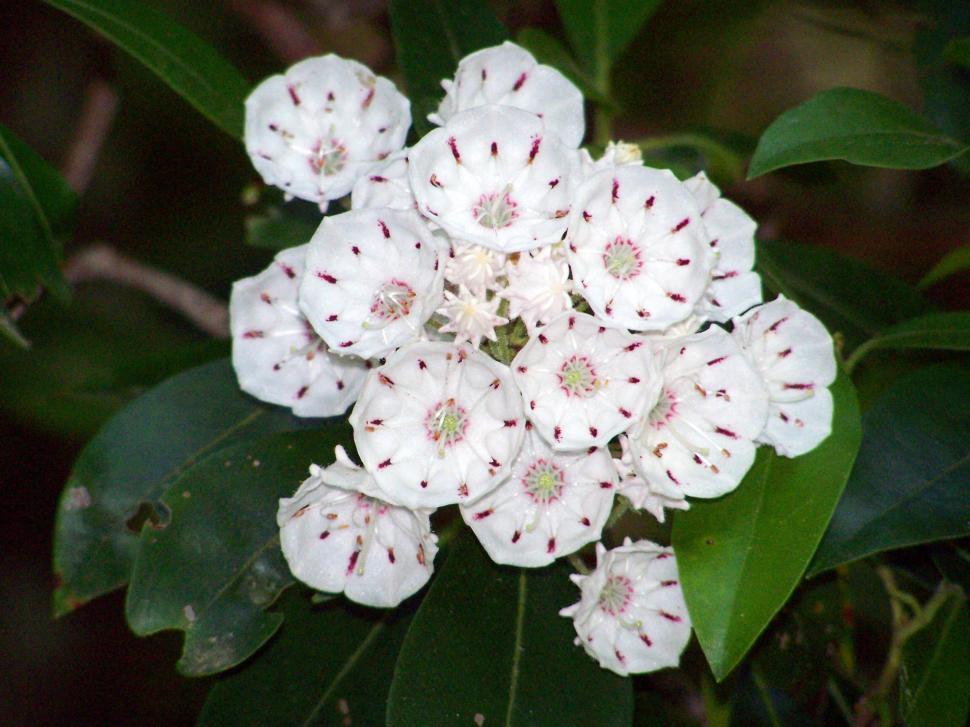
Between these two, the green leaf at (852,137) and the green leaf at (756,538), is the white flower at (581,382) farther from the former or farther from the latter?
the green leaf at (852,137)

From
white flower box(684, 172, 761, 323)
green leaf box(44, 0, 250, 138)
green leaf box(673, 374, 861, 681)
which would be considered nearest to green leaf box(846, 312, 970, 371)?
green leaf box(673, 374, 861, 681)

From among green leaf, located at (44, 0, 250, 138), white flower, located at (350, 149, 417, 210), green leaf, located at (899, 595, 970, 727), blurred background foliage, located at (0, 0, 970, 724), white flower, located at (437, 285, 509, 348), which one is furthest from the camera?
blurred background foliage, located at (0, 0, 970, 724)

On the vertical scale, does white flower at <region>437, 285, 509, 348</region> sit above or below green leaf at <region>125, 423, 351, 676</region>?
above

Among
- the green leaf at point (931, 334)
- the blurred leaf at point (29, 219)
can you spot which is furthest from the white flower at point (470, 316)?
the blurred leaf at point (29, 219)

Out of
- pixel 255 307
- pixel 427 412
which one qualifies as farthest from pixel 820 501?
pixel 255 307

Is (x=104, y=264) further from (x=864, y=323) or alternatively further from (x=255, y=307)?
(x=864, y=323)

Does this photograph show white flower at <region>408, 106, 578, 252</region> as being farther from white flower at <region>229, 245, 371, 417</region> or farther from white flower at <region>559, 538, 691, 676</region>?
white flower at <region>559, 538, 691, 676</region>

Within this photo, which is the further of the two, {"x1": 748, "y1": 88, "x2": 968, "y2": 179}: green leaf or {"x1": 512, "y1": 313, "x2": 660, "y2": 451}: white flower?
{"x1": 748, "y1": 88, "x2": 968, "y2": 179}: green leaf

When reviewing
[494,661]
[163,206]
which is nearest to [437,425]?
[494,661]
